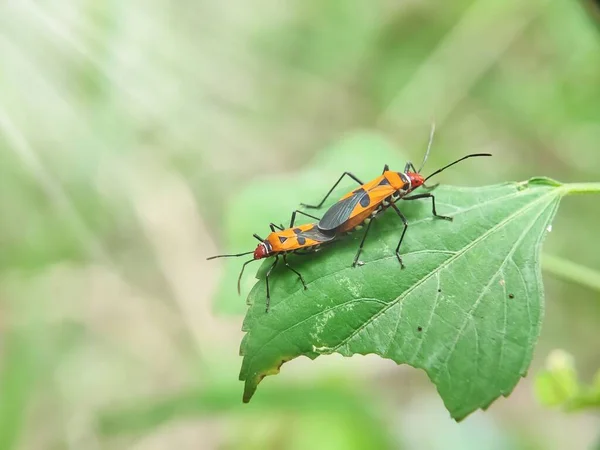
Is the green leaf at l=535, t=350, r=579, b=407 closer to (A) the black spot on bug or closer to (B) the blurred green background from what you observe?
(A) the black spot on bug

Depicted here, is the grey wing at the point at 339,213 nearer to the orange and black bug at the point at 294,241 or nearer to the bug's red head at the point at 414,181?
the orange and black bug at the point at 294,241

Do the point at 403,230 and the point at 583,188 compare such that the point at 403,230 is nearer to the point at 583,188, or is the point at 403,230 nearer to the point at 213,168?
the point at 583,188

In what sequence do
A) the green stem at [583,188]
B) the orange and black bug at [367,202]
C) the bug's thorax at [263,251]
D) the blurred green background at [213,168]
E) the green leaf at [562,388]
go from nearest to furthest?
the green stem at [583,188] → the green leaf at [562,388] → the orange and black bug at [367,202] → the bug's thorax at [263,251] → the blurred green background at [213,168]

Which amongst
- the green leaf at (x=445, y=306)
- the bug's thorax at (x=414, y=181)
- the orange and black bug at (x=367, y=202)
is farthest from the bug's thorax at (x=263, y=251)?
the bug's thorax at (x=414, y=181)

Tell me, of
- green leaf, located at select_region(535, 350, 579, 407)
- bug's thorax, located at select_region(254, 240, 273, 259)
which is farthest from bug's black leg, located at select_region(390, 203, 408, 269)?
green leaf, located at select_region(535, 350, 579, 407)

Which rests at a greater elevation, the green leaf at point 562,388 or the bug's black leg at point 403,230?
the bug's black leg at point 403,230

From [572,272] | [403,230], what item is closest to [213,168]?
[403,230]

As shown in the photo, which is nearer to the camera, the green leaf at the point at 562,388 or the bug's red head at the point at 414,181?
the green leaf at the point at 562,388
